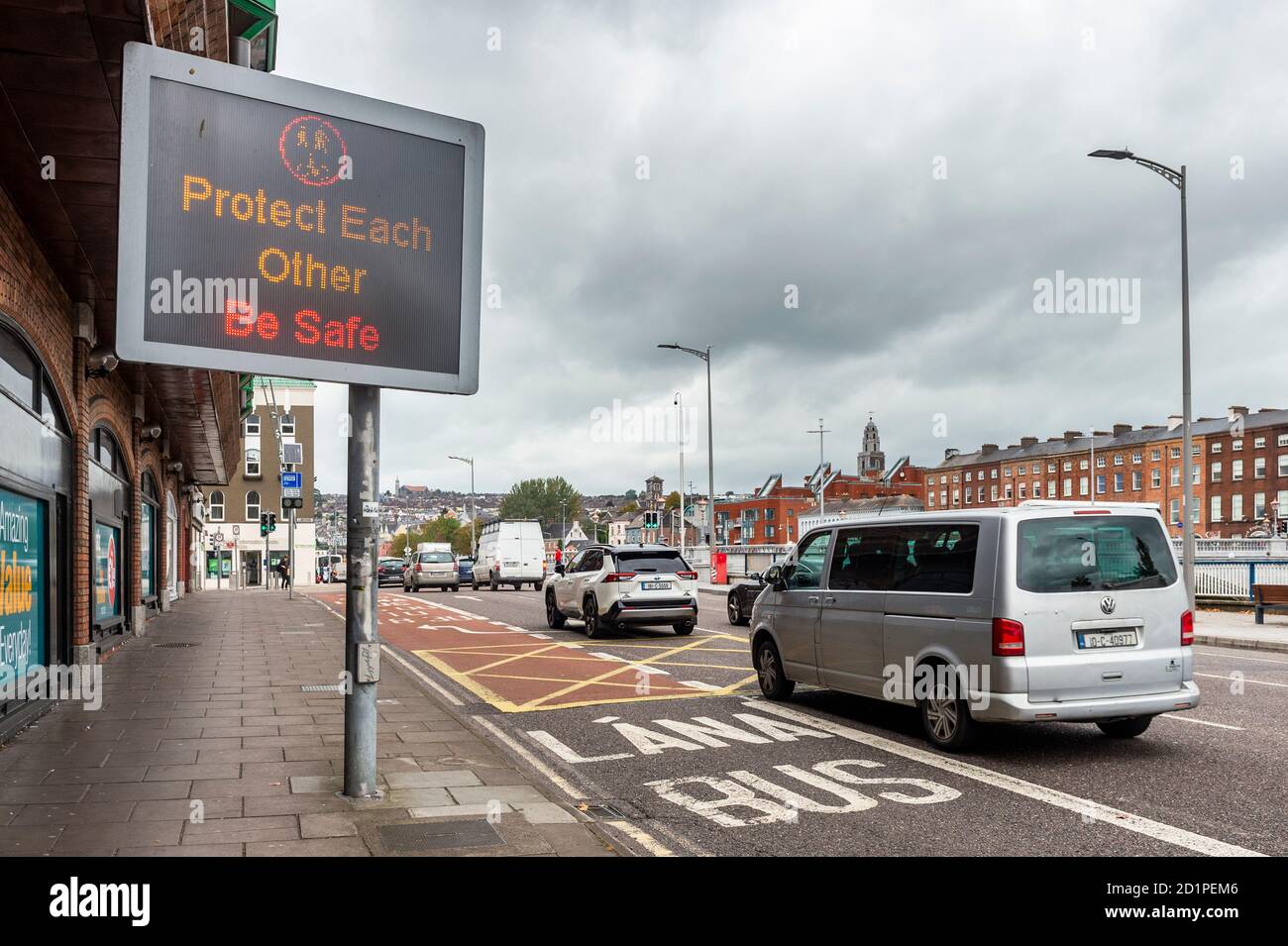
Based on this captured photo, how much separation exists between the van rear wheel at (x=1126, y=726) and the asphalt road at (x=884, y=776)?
0.34 feet

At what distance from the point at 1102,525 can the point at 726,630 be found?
11.7 meters

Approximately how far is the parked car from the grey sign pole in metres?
34.5

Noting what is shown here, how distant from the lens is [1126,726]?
26.8 ft

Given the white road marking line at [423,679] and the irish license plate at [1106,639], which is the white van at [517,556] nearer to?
the white road marking line at [423,679]

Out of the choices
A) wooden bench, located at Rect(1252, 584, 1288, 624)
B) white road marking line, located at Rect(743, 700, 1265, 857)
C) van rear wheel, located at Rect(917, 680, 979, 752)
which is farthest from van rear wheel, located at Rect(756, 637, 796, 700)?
wooden bench, located at Rect(1252, 584, 1288, 624)

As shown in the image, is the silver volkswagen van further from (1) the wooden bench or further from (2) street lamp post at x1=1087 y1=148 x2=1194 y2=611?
(1) the wooden bench

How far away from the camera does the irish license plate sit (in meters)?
7.30

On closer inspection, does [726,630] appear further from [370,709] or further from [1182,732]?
[370,709]

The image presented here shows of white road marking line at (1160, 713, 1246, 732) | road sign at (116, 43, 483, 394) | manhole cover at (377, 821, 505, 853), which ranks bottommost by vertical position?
white road marking line at (1160, 713, 1246, 732)

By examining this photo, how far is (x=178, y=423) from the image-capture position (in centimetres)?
2311

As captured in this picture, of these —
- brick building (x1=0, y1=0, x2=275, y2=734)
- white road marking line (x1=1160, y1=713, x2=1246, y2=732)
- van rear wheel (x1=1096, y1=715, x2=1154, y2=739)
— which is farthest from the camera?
white road marking line (x1=1160, y1=713, x2=1246, y2=732)

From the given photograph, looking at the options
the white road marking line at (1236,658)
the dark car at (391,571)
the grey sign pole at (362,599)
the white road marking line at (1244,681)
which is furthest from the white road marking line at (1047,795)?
the dark car at (391,571)

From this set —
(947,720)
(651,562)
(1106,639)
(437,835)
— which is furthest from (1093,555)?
(651,562)

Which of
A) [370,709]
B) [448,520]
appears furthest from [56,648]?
[448,520]
